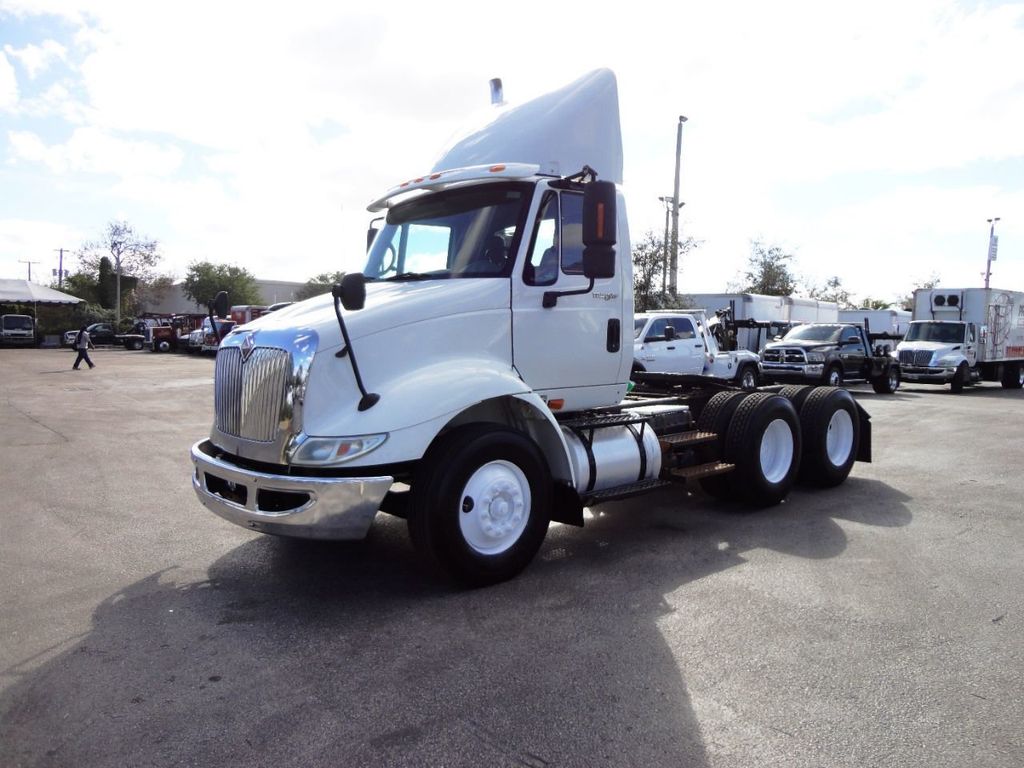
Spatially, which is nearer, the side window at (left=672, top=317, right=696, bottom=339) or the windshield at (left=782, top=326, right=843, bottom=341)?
the side window at (left=672, top=317, right=696, bottom=339)

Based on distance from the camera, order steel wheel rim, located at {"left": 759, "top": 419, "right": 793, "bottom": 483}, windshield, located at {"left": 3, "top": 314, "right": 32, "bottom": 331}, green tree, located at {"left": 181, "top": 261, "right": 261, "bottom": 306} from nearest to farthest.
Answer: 1. steel wheel rim, located at {"left": 759, "top": 419, "right": 793, "bottom": 483}
2. windshield, located at {"left": 3, "top": 314, "right": 32, "bottom": 331}
3. green tree, located at {"left": 181, "top": 261, "right": 261, "bottom": 306}

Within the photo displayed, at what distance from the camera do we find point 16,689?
3578mm

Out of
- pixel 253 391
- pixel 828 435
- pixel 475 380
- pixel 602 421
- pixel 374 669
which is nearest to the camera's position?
pixel 374 669

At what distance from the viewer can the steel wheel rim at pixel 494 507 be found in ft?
15.6

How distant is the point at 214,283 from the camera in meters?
65.1

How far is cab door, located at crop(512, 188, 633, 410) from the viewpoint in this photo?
17.6ft

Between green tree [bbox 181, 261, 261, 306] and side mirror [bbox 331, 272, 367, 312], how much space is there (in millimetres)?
64332

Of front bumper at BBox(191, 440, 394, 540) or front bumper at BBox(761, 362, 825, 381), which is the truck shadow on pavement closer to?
front bumper at BBox(191, 440, 394, 540)

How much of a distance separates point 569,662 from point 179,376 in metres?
22.9

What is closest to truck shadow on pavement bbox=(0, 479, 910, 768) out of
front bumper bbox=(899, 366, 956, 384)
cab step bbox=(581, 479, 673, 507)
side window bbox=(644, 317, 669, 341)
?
cab step bbox=(581, 479, 673, 507)

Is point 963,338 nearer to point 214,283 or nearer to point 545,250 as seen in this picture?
point 545,250

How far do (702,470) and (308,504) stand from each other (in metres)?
3.71

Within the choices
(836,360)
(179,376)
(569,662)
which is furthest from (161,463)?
(836,360)

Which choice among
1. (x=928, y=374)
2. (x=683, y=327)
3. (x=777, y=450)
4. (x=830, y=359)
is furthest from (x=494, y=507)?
(x=928, y=374)
